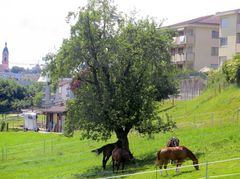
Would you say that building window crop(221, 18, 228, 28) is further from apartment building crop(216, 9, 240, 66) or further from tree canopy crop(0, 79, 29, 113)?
tree canopy crop(0, 79, 29, 113)

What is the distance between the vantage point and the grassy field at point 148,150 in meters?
28.0

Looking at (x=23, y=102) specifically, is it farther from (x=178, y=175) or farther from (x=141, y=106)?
(x=178, y=175)

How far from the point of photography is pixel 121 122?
32.4 metres

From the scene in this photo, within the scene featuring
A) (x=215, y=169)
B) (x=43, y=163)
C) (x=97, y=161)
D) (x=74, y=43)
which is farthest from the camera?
(x=43, y=163)

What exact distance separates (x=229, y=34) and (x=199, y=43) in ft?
39.2

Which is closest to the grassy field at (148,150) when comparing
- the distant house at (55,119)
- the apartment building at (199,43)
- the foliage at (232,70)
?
the foliage at (232,70)

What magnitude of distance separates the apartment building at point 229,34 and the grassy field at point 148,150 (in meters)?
19.0

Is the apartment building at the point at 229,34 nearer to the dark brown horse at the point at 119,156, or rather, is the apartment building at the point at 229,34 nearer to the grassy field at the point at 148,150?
the grassy field at the point at 148,150

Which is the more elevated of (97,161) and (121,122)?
(121,122)

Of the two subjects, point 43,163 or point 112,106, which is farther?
point 43,163

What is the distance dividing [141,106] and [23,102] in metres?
94.7

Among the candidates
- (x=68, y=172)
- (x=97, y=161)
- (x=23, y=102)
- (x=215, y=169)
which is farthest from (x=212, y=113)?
(x=23, y=102)

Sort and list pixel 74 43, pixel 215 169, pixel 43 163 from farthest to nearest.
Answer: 1. pixel 43 163
2. pixel 74 43
3. pixel 215 169

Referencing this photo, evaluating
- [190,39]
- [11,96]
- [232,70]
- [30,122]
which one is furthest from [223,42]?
[11,96]
